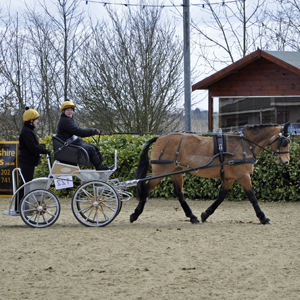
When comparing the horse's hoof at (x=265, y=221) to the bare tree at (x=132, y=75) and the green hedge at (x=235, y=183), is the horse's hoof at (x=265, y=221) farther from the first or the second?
the bare tree at (x=132, y=75)

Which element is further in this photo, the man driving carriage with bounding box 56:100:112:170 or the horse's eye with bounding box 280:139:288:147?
the horse's eye with bounding box 280:139:288:147

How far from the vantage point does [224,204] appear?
10586 millimetres

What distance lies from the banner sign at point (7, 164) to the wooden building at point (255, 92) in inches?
245

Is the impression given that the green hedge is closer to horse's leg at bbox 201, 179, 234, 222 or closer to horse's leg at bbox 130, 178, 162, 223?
horse's leg at bbox 201, 179, 234, 222

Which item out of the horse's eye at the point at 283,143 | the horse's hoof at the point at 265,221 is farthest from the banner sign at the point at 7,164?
the horse's eye at the point at 283,143

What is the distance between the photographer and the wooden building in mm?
14624

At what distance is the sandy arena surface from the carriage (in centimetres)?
32

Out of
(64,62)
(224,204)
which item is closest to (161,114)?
(64,62)

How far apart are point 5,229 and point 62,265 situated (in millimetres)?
2805

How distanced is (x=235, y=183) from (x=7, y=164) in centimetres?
574

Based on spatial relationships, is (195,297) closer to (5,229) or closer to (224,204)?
(5,229)

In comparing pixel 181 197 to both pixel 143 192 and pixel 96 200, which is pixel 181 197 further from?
pixel 96 200

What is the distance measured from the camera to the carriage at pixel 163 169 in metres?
7.64

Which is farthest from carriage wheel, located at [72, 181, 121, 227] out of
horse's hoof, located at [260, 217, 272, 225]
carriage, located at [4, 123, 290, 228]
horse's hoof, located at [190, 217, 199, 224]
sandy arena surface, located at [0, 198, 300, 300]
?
horse's hoof, located at [260, 217, 272, 225]
